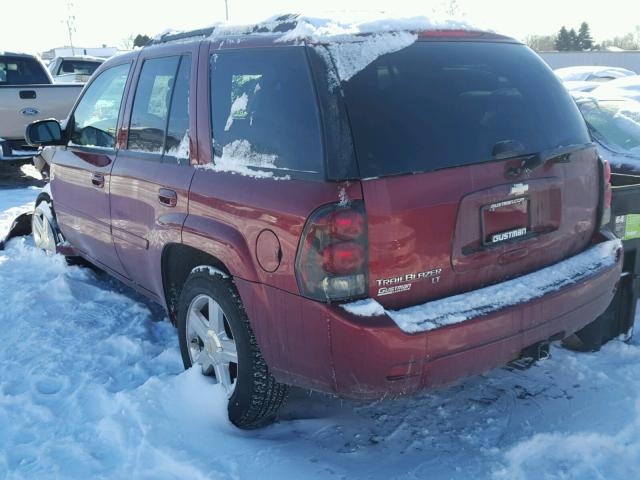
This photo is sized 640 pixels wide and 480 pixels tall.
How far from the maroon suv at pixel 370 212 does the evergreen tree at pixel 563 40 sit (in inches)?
2774

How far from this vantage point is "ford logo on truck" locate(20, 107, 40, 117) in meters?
9.70

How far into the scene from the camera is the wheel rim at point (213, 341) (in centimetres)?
319

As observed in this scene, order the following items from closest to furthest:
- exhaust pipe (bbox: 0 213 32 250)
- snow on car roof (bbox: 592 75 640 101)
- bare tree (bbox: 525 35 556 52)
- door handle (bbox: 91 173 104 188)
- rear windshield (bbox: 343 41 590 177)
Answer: rear windshield (bbox: 343 41 590 177) < door handle (bbox: 91 173 104 188) < exhaust pipe (bbox: 0 213 32 250) < snow on car roof (bbox: 592 75 640 101) < bare tree (bbox: 525 35 556 52)

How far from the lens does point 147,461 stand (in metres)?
2.81

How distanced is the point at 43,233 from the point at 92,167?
5.97ft

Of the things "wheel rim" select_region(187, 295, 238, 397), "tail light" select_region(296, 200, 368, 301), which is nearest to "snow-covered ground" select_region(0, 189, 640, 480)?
"wheel rim" select_region(187, 295, 238, 397)

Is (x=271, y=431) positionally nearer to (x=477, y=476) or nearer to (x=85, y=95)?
(x=477, y=476)

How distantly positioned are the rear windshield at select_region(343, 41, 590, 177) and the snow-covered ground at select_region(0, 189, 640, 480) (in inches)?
52.0

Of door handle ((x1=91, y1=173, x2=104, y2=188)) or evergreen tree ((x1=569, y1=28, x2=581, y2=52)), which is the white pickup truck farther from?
evergreen tree ((x1=569, y1=28, x2=581, y2=52))

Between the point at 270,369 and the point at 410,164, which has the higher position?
the point at 410,164

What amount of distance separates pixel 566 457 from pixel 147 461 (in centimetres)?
184

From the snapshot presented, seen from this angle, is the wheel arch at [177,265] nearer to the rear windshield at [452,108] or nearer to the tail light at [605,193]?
the rear windshield at [452,108]

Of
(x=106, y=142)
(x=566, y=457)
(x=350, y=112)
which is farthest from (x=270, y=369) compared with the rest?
(x=106, y=142)

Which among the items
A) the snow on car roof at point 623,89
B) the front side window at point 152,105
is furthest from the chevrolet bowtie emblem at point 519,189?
the snow on car roof at point 623,89
